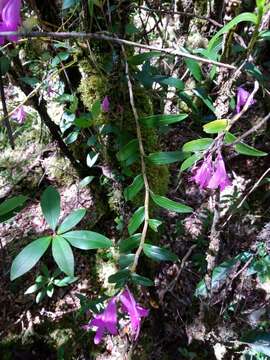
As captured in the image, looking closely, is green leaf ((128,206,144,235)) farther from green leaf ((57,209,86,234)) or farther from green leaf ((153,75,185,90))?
green leaf ((153,75,185,90))

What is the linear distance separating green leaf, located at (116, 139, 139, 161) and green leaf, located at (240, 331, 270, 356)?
97 centimetres

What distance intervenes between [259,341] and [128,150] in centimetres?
101

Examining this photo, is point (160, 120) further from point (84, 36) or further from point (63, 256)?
point (63, 256)

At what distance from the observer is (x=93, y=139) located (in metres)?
1.41

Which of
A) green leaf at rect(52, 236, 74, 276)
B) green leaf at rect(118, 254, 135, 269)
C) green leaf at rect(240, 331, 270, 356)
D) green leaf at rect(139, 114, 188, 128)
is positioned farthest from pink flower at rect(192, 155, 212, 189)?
green leaf at rect(240, 331, 270, 356)

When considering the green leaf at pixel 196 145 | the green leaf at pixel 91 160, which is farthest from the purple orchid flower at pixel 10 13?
the green leaf at pixel 91 160

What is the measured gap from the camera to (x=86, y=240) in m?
0.80

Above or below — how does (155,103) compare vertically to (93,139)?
below

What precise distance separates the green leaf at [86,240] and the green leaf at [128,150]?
0.25m

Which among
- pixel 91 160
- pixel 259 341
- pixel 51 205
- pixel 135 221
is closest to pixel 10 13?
pixel 51 205

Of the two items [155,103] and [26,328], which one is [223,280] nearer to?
[26,328]

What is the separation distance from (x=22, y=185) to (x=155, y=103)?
1054 millimetres

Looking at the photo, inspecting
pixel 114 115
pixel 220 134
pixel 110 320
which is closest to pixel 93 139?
pixel 114 115

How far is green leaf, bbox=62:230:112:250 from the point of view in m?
0.79
